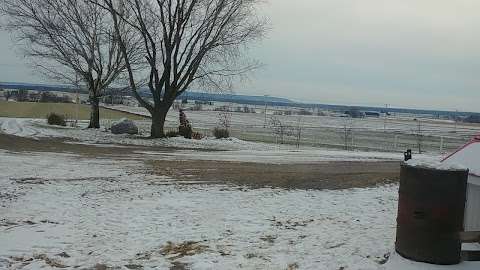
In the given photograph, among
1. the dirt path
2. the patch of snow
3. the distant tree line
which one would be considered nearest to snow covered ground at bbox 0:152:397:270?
the dirt path

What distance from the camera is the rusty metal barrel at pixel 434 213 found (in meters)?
6.34

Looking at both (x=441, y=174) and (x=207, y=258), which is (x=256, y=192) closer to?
(x=207, y=258)

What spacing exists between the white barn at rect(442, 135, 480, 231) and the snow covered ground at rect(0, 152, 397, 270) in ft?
3.62

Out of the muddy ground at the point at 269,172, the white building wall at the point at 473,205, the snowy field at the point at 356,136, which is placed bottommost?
the snowy field at the point at 356,136

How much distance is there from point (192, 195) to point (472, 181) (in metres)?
5.94

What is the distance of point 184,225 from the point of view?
349 inches

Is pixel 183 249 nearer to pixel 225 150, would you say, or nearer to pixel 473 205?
pixel 473 205

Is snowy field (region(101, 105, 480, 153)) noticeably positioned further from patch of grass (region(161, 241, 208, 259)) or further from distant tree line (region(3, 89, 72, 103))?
distant tree line (region(3, 89, 72, 103))

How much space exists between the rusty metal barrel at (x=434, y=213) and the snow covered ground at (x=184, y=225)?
597 millimetres

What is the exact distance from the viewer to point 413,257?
6.59 m

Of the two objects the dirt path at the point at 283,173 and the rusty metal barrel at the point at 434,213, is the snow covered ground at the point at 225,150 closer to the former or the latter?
the dirt path at the point at 283,173

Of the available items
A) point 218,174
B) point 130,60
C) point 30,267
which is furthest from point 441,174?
point 130,60

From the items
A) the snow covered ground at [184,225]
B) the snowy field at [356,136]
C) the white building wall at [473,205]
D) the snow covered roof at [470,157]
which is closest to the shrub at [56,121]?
the snowy field at [356,136]

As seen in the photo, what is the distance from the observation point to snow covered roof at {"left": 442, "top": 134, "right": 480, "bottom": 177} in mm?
7113
